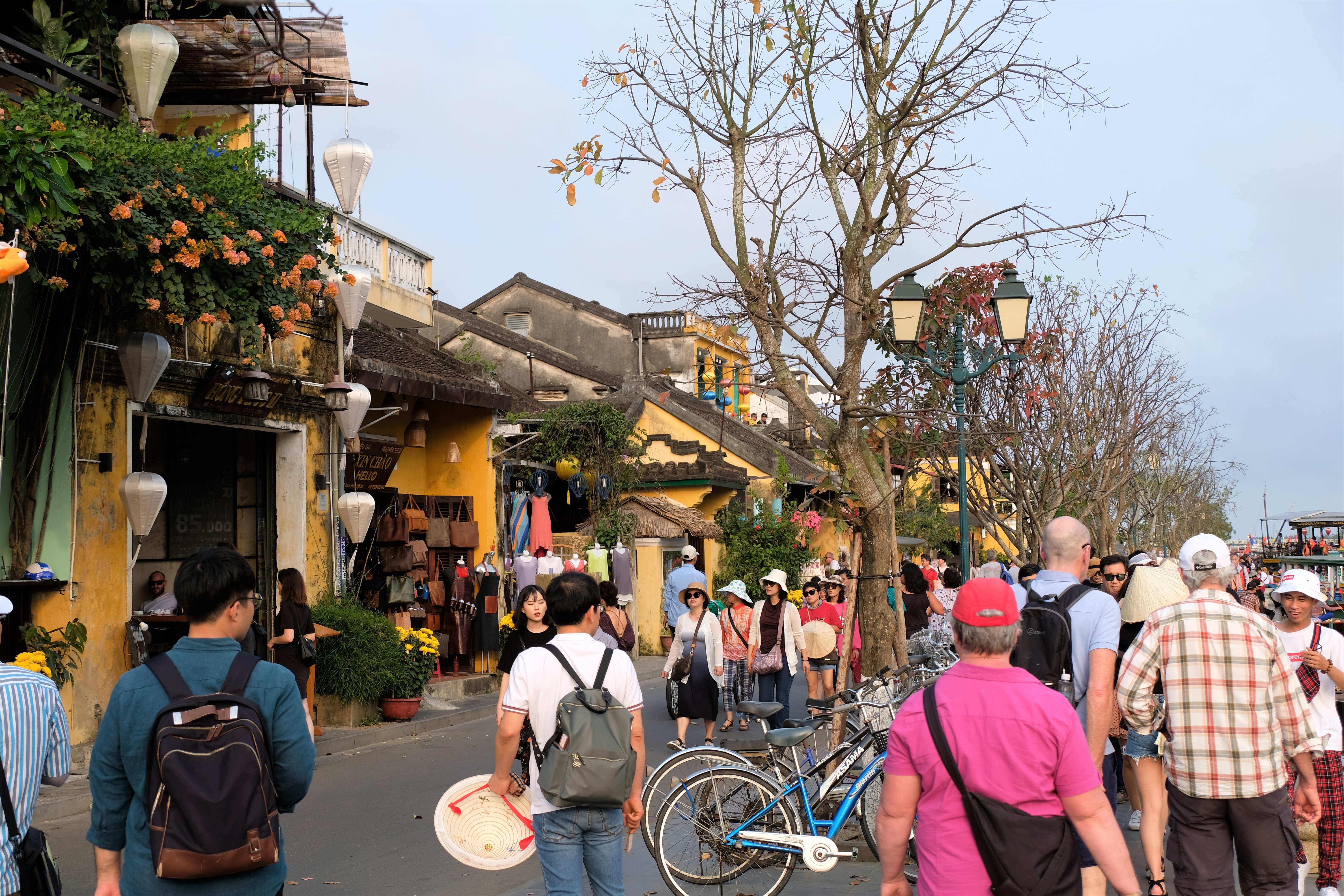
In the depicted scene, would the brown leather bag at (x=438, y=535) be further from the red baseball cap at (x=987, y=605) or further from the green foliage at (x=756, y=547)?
the red baseball cap at (x=987, y=605)

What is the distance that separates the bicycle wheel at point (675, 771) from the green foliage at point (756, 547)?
63.9ft

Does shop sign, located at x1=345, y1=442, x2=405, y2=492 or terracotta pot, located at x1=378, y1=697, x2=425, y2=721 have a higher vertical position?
shop sign, located at x1=345, y1=442, x2=405, y2=492

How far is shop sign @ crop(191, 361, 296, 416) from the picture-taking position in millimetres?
12375

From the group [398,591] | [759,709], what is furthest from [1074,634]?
[398,591]

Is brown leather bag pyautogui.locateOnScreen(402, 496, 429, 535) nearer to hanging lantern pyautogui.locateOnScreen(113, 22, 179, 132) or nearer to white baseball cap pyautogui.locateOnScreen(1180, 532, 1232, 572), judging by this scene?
hanging lantern pyautogui.locateOnScreen(113, 22, 179, 132)

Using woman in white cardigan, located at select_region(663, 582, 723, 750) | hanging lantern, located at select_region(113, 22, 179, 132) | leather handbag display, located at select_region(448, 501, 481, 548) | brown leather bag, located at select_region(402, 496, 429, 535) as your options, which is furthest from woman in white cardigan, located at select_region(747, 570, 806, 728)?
hanging lantern, located at select_region(113, 22, 179, 132)

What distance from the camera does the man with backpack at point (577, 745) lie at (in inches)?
180

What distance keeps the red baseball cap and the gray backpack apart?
5.40 ft

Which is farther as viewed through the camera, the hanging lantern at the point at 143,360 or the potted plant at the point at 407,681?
the potted plant at the point at 407,681

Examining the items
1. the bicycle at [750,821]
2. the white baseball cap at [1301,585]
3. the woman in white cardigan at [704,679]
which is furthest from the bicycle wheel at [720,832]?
the woman in white cardigan at [704,679]

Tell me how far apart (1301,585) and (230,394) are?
10.5m

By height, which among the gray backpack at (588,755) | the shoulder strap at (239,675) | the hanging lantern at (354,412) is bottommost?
the gray backpack at (588,755)

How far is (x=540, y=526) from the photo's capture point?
2086 centimetres

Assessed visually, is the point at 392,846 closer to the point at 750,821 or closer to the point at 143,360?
the point at 750,821
